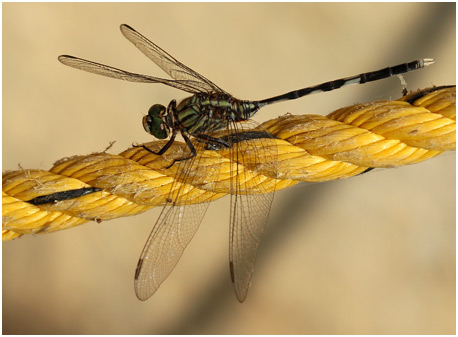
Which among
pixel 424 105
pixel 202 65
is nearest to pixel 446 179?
pixel 202 65

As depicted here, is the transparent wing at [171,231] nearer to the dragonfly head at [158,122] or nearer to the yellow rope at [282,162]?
the yellow rope at [282,162]

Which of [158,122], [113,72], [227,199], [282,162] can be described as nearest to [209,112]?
[158,122]

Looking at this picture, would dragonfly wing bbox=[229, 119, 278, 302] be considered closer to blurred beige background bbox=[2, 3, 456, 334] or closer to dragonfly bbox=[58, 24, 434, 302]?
dragonfly bbox=[58, 24, 434, 302]

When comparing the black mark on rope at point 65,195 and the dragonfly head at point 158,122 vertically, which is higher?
the dragonfly head at point 158,122

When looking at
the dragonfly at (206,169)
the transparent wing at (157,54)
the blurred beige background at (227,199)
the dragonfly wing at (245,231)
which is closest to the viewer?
the dragonfly at (206,169)

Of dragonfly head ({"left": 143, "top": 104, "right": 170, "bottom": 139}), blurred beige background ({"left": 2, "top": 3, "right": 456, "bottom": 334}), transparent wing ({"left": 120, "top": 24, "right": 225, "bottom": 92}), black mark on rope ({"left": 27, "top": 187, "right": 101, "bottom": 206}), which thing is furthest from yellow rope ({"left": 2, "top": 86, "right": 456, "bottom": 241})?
blurred beige background ({"left": 2, "top": 3, "right": 456, "bottom": 334})

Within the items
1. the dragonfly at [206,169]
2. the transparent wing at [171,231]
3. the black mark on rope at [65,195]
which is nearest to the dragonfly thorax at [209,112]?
the dragonfly at [206,169]

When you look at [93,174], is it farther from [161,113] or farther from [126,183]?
[161,113]

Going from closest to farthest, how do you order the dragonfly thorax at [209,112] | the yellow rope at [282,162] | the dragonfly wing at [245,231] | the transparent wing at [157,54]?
the yellow rope at [282,162], the dragonfly wing at [245,231], the dragonfly thorax at [209,112], the transparent wing at [157,54]
